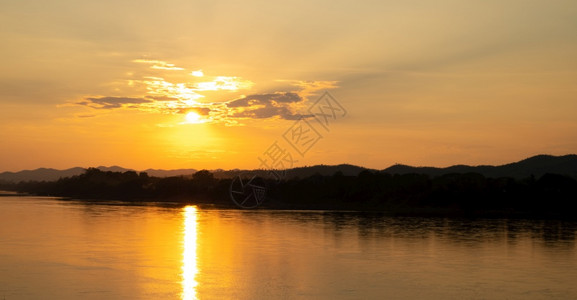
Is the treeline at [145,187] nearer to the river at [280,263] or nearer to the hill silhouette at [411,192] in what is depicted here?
the hill silhouette at [411,192]

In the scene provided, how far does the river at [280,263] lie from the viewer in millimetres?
24109

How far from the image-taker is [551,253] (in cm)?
3759

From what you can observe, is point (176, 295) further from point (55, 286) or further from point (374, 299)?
point (374, 299)

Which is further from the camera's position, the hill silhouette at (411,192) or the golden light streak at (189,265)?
the hill silhouette at (411,192)

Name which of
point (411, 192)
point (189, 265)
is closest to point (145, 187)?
point (411, 192)

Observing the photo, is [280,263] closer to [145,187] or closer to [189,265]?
[189,265]

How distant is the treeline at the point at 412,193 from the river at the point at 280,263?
125 feet

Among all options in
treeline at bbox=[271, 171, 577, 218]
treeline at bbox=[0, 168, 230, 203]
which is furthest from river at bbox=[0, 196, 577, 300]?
treeline at bbox=[0, 168, 230, 203]

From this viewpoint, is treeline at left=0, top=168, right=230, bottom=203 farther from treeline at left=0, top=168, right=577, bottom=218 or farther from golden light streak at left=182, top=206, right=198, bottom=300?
golden light streak at left=182, top=206, right=198, bottom=300

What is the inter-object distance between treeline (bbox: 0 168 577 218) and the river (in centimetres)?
3803

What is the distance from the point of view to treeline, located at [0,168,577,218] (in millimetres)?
87938

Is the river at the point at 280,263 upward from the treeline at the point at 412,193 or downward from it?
downward

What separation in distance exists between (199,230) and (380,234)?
1455 cm

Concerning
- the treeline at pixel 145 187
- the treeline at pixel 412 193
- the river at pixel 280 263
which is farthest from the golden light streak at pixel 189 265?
the treeline at pixel 145 187
